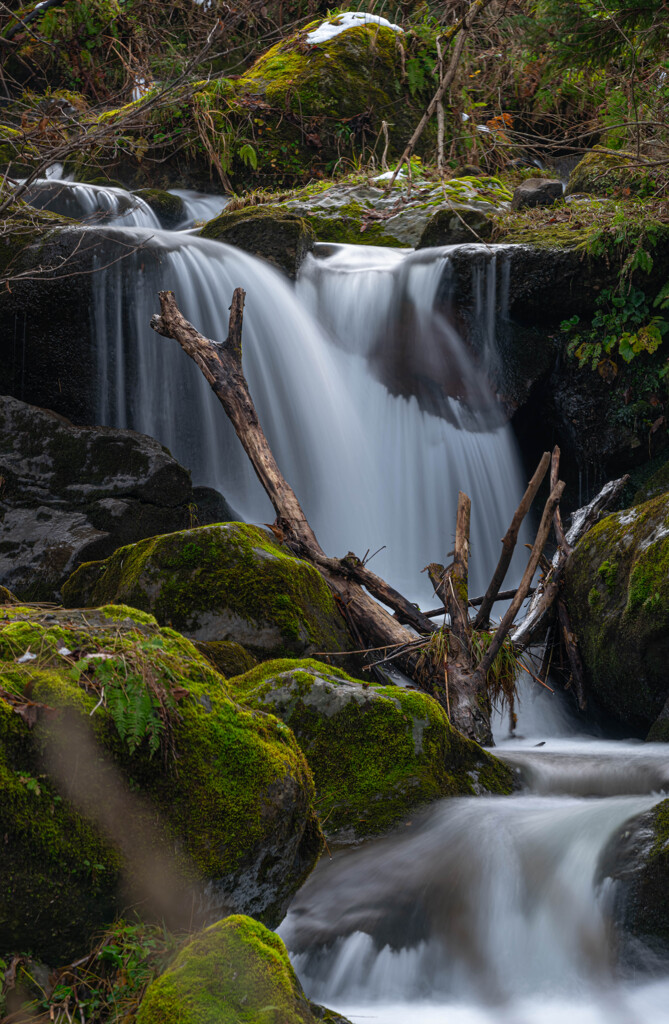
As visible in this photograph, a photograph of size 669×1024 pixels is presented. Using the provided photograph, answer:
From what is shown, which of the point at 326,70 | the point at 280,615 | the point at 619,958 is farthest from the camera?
the point at 326,70

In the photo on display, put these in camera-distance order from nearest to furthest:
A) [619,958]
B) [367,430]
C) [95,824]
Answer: [95,824] → [619,958] → [367,430]

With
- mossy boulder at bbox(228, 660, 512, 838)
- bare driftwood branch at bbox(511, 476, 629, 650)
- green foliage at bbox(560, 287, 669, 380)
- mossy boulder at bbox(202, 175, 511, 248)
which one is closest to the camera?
mossy boulder at bbox(228, 660, 512, 838)

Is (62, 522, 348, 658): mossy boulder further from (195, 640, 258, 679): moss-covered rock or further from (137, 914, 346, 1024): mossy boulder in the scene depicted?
(137, 914, 346, 1024): mossy boulder

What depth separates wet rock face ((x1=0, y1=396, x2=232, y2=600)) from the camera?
21.6ft

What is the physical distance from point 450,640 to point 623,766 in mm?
1185

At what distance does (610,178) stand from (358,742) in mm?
9676

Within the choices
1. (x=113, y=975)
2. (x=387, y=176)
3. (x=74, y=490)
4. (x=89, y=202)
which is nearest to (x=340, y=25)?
(x=387, y=176)

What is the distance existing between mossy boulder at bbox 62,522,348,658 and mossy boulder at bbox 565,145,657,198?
643 centimetres

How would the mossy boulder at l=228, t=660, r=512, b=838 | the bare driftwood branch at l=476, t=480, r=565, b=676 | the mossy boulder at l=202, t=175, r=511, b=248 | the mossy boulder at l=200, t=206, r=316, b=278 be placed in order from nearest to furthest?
the mossy boulder at l=228, t=660, r=512, b=838
the bare driftwood branch at l=476, t=480, r=565, b=676
the mossy boulder at l=200, t=206, r=316, b=278
the mossy boulder at l=202, t=175, r=511, b=248

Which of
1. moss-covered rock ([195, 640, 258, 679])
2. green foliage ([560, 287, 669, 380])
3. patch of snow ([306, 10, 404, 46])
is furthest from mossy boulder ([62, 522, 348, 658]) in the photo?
patch of snow ([306, 10, 404, 46])

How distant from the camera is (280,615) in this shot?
4.74 meters

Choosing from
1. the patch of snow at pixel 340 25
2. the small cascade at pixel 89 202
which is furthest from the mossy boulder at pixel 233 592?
the patch of snow at pixel 340 25

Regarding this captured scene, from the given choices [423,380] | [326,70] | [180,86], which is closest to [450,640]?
[180,86]

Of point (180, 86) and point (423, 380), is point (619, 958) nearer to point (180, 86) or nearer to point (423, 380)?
point (180, 86)
